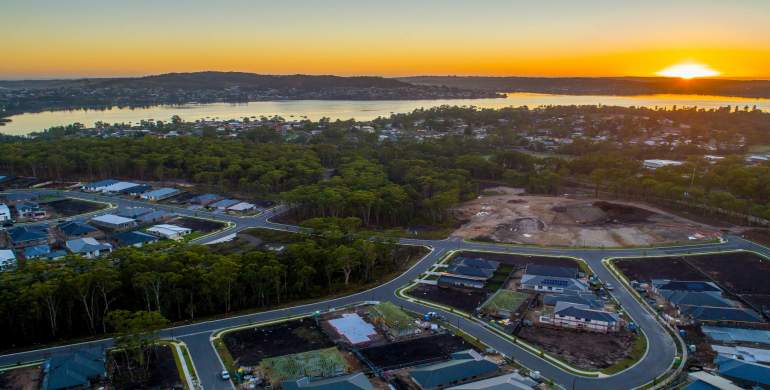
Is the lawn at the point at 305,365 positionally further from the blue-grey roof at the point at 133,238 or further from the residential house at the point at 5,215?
the residential house at the point at 5,215

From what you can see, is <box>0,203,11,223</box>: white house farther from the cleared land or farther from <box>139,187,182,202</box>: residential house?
the cleared land

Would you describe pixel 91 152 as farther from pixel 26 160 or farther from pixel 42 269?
pixel 42 269

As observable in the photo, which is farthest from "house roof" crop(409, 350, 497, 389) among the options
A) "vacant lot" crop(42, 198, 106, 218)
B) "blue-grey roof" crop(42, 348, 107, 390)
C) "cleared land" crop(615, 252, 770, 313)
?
"vacant lot" crop(42, 198, 106, 218)

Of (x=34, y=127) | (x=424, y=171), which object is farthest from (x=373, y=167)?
(x=34, y=127)

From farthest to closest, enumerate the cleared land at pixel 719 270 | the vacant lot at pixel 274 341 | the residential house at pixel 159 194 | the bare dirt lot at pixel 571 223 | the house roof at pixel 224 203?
the residential house at pixel 159 194, the house roof at pixel 224 203, the bare dirt lot at pixel 571 223, the cleared land at pixel 719 270, the vacant lot at pixel 274 341

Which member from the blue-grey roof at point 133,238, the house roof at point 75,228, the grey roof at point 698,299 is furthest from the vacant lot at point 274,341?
the house roof at point 75,228
